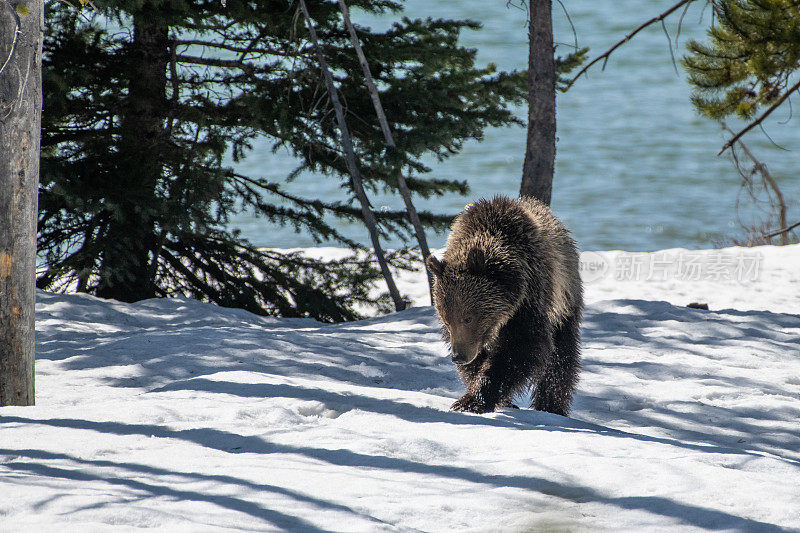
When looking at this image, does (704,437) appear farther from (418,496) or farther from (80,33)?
(80,33)

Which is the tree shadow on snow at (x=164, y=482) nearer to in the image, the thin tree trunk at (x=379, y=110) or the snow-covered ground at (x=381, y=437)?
the snow-covered ground at (x=381, y=437)

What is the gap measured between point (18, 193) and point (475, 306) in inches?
117

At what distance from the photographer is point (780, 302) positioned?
36.7ft

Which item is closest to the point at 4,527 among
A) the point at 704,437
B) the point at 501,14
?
the point at 704,437

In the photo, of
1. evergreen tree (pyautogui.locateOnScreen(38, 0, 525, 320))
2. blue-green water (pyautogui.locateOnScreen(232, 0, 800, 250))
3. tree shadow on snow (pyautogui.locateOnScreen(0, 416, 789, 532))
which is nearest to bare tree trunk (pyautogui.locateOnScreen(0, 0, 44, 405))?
tree shadow on snow (pyautogui.locateOnScreen(0, 416, 789, 532))

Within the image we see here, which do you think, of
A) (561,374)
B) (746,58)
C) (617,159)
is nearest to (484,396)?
(561,374)

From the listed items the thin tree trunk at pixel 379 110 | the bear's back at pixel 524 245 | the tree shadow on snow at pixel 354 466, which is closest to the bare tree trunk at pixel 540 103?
the thin tree trunk at pixel 379 110

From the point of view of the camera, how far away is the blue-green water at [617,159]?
25.1 metres

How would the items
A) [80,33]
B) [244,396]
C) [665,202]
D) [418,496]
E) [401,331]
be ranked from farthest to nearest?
[665,202], [80,33], [401,331], [244,396], [418,496]

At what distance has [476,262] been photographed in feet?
15.8

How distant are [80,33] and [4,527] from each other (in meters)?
8.23

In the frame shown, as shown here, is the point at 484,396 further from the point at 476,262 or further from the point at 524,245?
the point at 524,245

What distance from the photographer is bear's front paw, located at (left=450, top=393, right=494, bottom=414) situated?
482 centimetres

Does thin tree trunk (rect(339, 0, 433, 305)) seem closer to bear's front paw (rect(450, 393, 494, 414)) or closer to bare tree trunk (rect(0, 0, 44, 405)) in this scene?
bear's front paw (rect(450, 393, 494, 414))
